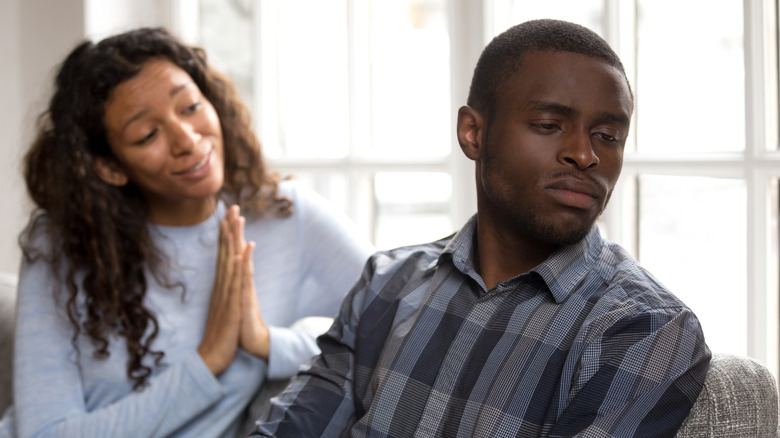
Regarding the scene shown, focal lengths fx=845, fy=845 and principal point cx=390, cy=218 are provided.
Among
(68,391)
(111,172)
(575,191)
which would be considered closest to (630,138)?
(575,191)

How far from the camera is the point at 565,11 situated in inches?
78.1

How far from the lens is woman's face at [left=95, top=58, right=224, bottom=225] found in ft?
5.70

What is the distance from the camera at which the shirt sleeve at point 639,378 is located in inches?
38.3

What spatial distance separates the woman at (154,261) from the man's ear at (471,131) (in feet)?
2.17

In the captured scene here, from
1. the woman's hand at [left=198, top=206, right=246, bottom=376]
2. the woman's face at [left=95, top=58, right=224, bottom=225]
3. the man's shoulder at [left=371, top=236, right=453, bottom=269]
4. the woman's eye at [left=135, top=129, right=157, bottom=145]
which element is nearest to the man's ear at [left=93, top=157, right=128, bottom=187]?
the woman's face at [left=95, top=58, right=224, bottom=225]

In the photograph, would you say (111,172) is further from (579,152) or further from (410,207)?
(579,152)

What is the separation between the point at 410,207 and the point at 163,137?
3.03 ft

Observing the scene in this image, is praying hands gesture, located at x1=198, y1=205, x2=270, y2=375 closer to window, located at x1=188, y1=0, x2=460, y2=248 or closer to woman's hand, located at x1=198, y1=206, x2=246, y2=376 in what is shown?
woman's hand, located at x1=198, y1=206, x2=246, y2=376

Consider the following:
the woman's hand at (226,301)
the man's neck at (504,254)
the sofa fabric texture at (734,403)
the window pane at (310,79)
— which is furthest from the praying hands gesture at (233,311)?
the sofa fabric texture at (734,403)

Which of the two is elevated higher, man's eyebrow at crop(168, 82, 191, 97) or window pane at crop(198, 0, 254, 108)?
window pane at crop(198, 0, 254, 108)

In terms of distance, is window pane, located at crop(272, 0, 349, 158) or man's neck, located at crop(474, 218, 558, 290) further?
window pane, located at crop(272, 0, 349, 158)

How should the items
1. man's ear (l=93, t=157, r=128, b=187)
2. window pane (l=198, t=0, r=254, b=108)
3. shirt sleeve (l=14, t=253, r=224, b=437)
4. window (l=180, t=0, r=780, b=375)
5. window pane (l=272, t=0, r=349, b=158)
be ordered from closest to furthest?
window (l=180, t=0, r=780, b=375) → shirt sleeve (l=14, t=253, r=224, b=437) → man's ear (l=93, t=157, r=128, b=187) → window pane (l=272, t=0, r=349, b=158) → window pane (l=198, t=0, r=254, b=108)

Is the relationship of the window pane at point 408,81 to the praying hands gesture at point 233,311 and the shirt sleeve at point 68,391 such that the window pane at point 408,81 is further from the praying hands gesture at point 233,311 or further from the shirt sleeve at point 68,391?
the shirt sleeve at point 68,391

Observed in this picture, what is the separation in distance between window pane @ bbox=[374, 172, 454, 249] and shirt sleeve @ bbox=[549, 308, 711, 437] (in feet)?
4.41
